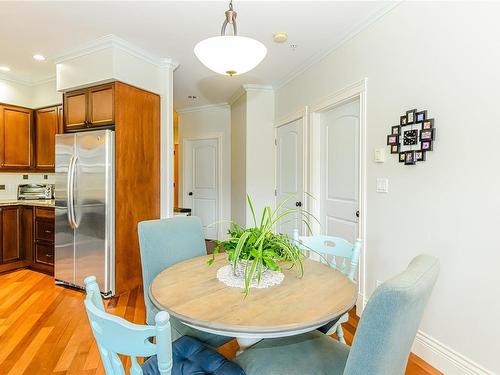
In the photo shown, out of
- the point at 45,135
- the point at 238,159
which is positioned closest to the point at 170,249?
the point at 238,159

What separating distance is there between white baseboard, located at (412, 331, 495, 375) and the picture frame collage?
1.19 meters

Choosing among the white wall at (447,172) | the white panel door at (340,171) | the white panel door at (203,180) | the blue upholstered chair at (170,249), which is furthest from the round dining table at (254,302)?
the white panel door at (203,180)

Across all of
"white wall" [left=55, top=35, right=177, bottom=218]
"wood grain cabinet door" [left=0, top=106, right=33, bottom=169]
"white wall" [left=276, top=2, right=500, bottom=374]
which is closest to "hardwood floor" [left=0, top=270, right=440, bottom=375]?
"white wall" [left=276, top=2, right=500, bottom=374]

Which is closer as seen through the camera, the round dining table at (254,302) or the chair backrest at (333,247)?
the round dining table at (254,302)

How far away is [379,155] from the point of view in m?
2.35

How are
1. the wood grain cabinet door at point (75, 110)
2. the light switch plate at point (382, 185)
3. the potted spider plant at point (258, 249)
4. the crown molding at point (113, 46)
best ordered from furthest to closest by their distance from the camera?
the wood grain cabinet door at point (75, 110), the crown molding at point (113, 46), the light switch plate at point (382, 185), the potted spider plant at point (258, 249)

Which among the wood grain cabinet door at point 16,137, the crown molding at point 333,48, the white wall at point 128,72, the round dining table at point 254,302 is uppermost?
the crown molding at point 333,48

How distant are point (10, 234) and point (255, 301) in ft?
12.8

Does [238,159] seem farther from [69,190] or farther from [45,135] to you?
[45,135]

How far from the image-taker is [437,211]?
1.89 meters

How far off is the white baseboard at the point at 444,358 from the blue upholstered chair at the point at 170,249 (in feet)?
4.43

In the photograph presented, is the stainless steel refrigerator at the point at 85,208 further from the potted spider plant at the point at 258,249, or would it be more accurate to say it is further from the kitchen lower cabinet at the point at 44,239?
the potted spider plant at the point at 258,249

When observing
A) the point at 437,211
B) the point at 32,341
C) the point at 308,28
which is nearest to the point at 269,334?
the point at 437,211

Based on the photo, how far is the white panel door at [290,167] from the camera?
3706mm
